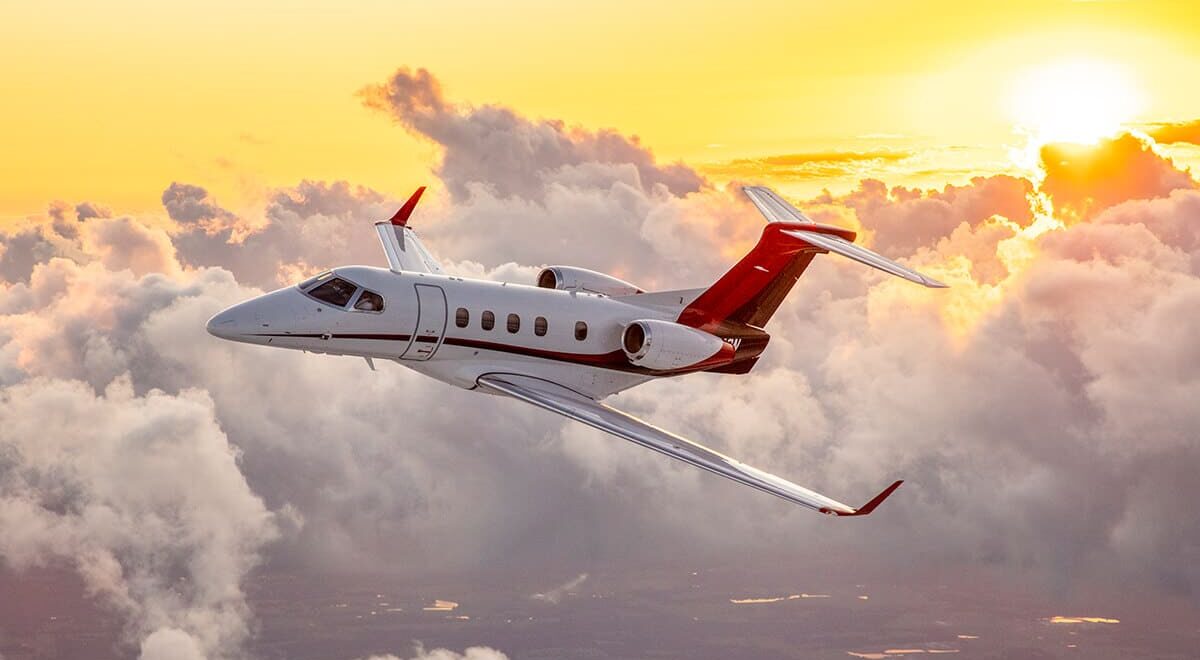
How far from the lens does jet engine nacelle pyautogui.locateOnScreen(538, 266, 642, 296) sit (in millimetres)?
46625

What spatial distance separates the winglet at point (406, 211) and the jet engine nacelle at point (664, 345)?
10.8 m

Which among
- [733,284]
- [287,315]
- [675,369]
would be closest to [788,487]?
[675,369]

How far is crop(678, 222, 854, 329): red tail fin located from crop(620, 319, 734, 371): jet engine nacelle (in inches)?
83.9

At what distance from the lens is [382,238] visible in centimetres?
5038

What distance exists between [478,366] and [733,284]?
427 inches

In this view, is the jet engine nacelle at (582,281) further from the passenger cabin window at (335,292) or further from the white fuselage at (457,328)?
the passenger cabin window at (335,292)

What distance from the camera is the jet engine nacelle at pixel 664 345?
43406 mm

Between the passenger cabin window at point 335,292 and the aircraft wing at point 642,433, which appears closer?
the aircraft wing at point 642,433

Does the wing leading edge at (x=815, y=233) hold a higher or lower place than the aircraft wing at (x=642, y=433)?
higher

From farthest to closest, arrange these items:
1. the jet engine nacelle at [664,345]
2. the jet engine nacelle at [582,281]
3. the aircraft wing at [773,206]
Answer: the aircraft wing at [773,206] < the jet engine nacelle at [582,281] < the jet engine nacelle at [664,345]

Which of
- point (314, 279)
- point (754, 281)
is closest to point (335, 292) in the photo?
point (314, 279)

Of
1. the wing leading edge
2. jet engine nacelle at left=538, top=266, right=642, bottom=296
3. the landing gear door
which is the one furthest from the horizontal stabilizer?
the landing gear door

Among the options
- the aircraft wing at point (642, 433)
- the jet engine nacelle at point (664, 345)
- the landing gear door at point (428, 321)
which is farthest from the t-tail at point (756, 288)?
the landing gear door at point (428, 321)

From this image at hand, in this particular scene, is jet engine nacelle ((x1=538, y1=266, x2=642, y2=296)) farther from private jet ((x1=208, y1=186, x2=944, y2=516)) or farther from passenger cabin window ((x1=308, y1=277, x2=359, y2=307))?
passenger cabin window ((x1=308, y1=277, x2=359, y2=307))
